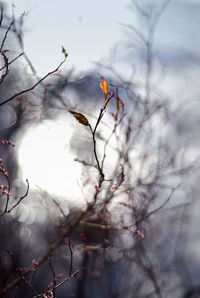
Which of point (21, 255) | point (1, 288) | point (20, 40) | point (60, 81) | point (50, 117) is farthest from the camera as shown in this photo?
point (21, 255)

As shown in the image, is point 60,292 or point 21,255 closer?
point 21,255

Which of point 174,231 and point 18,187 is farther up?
point 174,231

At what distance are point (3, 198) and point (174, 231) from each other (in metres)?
3.82

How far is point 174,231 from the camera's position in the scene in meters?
5.36

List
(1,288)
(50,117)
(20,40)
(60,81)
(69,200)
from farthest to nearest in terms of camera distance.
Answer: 1. (69,200)
2. (50,117)
3. (60,81)
4. (20,40)
5. (1,288)

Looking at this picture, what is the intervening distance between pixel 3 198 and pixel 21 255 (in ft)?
6.25

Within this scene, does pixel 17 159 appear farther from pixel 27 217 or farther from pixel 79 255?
pixel 79 255

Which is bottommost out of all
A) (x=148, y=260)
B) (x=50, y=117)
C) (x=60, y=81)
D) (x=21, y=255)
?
(x=21, y=255)

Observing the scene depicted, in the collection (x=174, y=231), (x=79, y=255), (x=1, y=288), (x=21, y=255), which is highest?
(x=174, y=231)

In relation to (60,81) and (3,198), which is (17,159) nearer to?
(3,198)

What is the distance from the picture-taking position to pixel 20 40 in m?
2.66

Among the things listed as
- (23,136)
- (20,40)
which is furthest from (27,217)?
(20,40)

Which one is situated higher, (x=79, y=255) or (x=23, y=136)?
(x=23, y=136)

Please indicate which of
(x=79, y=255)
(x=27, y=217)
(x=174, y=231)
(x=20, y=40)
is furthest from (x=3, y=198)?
(x=174, y=231)
